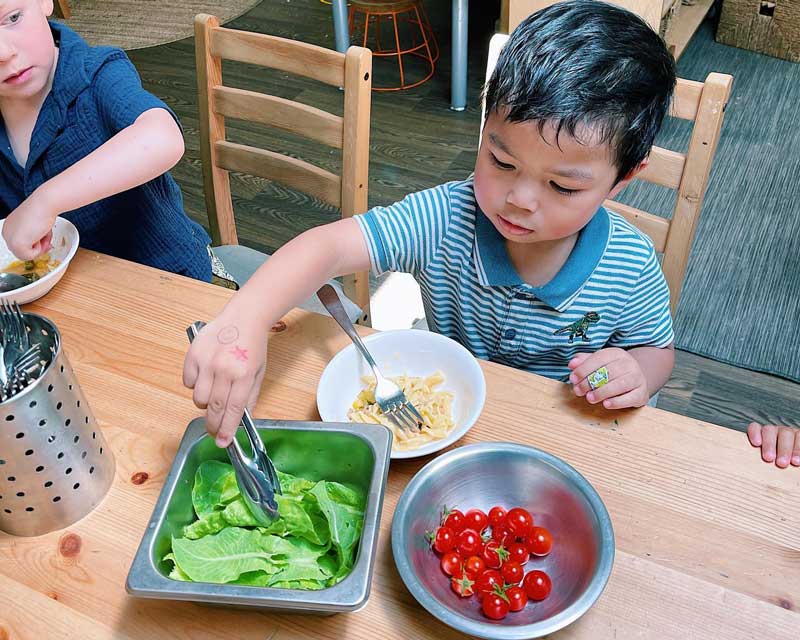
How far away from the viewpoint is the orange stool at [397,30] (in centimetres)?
306

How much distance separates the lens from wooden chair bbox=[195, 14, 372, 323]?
127cm

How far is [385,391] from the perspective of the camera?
0.90 metres

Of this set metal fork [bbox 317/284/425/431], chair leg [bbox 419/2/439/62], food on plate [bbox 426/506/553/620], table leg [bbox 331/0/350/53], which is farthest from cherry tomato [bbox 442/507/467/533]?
chair leg [bbox 419/2/439/62]

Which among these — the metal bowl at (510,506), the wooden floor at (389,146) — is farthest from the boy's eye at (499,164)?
the wooden floor at (389,146)

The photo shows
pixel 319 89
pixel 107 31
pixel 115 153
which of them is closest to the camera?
pixel 115 153

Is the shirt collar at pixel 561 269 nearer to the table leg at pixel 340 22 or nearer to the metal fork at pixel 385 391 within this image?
the metal fork at pixel 385 391

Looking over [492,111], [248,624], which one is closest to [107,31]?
[492,111]

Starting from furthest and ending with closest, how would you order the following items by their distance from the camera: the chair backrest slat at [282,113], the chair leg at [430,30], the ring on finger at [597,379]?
1. the chair leg at [430,30]
2. the chair backrest slat at [282,113]
3. the ring on finger at [597,379]

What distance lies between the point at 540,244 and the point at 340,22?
94.3 inches

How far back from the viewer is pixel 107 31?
3912mm

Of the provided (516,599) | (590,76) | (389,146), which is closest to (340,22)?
(389,146)

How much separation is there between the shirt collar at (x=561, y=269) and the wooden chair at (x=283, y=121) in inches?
13.8

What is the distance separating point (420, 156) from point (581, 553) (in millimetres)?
2297

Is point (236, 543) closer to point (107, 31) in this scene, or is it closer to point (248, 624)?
point (248, 624)
